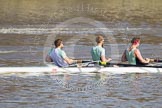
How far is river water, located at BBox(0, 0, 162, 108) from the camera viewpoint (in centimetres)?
1964

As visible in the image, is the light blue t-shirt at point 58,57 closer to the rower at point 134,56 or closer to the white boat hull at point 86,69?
the white boat hull at point 86,69

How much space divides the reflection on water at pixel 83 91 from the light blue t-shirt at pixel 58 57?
898 mm

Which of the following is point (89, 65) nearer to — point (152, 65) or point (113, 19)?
point (152, 65)

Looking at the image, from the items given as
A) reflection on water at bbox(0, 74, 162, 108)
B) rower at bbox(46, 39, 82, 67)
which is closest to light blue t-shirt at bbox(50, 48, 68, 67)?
rower at bbox(46, 39, 82, 67)

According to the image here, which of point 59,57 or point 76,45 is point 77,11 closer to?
point 76,45

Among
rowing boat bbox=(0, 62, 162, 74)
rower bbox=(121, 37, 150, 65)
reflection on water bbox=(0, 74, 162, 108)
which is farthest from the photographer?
rower bbox=(121, 37, 150, 65)

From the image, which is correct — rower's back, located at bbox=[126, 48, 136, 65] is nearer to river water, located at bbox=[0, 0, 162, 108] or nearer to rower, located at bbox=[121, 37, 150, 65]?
rower, located at bbox=[121, 37, 150, 65]

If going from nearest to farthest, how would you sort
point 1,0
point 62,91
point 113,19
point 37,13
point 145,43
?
point 62,91 → point 145,43 → point 113,19 → point 37,13 → point 1,0

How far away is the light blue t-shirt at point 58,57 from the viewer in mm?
24188

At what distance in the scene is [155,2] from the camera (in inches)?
2874

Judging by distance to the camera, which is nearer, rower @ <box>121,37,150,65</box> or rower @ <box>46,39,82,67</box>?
rower @ <box>46,39,82,67</box>

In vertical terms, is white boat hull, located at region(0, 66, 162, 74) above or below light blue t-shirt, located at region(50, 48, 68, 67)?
below

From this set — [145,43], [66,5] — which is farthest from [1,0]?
[145,43]

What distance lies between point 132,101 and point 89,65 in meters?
5.59
